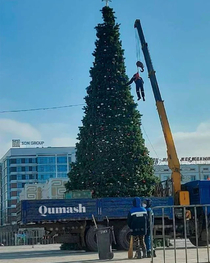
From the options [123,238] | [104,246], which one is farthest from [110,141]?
[104,246]

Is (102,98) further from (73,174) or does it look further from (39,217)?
(39,217)

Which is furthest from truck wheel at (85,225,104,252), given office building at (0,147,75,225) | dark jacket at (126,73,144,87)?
office building at (0,147,75,225)

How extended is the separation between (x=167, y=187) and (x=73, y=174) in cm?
639

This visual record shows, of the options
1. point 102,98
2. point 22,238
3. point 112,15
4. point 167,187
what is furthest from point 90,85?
point 22,238

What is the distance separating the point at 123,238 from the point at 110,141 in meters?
7.70

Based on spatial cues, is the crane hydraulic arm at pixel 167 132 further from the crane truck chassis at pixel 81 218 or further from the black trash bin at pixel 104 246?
the black trash bin at pixel 104 246

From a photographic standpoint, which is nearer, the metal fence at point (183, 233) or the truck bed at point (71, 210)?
the metal fence at point (183, 233)

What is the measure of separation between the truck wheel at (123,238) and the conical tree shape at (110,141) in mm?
6027

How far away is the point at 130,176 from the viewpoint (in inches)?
1078

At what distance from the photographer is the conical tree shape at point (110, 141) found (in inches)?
1065

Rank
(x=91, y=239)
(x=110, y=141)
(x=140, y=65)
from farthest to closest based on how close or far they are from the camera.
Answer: (x=110, y=141)
(x=140, y=65)
(x=91, y=239)

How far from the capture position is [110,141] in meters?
27.4

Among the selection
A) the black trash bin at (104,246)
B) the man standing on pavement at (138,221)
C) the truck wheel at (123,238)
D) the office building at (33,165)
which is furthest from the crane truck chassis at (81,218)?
the office building at (33,165)

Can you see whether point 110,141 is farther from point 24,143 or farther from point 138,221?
point 24,143
